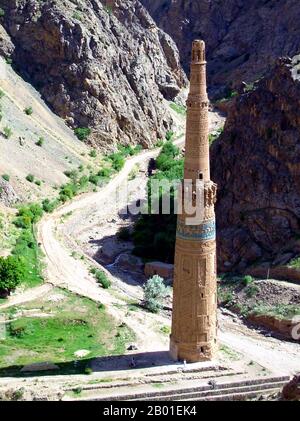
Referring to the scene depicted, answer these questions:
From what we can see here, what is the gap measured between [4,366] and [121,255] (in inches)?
841

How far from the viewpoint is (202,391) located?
1356 inches

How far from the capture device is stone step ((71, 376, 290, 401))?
3309 centimetres

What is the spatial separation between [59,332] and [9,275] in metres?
6.86

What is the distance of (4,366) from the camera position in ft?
119

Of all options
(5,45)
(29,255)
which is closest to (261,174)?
(29,255)

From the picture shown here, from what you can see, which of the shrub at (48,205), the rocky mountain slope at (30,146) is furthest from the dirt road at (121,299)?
the rocky mountain slope at (30,146)

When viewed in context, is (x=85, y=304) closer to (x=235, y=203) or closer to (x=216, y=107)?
(x=235, y=203)

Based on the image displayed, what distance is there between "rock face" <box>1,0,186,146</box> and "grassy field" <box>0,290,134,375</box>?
124 ft

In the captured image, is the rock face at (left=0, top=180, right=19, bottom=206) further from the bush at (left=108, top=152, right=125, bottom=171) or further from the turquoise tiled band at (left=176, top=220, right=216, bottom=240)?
the turquoise tiled band at (left=176, top=220, right=216, bottom=240)

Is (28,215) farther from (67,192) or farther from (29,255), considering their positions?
(67,192)

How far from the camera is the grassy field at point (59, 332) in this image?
37.8 metres

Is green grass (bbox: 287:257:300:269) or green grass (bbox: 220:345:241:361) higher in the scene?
green grass (bbox: 287:257:300:269)

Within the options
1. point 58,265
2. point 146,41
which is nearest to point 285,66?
point 58,265

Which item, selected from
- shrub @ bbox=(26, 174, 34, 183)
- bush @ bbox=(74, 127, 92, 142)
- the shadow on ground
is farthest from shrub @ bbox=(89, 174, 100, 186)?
the shadow on ground
